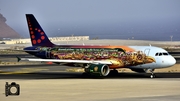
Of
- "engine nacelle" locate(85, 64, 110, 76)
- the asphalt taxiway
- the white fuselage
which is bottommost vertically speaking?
the asphalt taxiway

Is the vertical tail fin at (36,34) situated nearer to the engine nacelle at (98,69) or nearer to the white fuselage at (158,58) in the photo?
the engine nacelle at (98,69)

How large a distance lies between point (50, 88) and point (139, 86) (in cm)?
784

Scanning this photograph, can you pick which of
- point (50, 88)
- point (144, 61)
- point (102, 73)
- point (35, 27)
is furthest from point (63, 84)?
point (35, 27)

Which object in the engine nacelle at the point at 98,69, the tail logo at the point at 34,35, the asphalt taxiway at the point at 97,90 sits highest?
the tail logo at the point at 34,35

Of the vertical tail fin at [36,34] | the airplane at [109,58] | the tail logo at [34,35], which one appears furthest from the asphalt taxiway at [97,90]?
the tail logo at [34,35]

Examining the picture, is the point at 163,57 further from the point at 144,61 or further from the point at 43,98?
the point at 43,98

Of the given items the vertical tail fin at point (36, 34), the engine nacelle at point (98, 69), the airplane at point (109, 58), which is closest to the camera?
the engine nacelle at point (98, 69)

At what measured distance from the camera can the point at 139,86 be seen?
48625 millimetres

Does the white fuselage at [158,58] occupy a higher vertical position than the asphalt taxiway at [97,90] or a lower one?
higher

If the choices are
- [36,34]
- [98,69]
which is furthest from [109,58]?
[36,34]

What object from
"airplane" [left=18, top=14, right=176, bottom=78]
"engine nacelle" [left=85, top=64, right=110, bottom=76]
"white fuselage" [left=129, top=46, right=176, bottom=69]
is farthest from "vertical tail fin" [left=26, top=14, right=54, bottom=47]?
"white fuselage" [left=129, top=46, right=176, bottom=69]

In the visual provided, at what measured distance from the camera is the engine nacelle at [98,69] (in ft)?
194

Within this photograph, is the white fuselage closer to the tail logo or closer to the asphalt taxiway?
the asphalt taxiway

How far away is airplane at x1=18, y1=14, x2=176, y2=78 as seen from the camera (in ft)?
196
